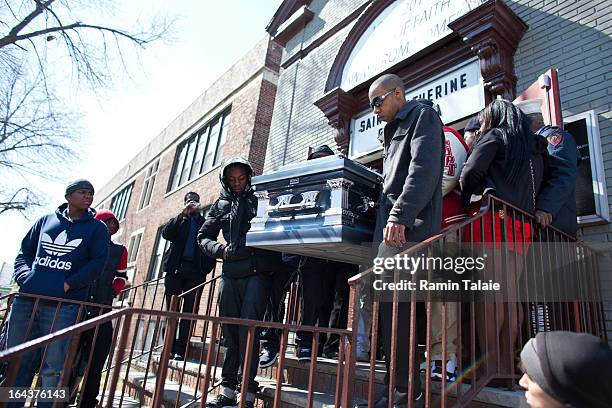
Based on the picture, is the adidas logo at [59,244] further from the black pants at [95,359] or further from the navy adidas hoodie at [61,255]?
the black pants at [95,359]

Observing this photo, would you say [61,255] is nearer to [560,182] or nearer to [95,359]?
[95,359]

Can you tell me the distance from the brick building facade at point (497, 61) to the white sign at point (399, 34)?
1.0 inches

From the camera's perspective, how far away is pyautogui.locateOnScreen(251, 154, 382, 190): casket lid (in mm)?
2611

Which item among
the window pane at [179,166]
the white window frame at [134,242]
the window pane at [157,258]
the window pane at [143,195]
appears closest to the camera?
the window pane at [157,258]

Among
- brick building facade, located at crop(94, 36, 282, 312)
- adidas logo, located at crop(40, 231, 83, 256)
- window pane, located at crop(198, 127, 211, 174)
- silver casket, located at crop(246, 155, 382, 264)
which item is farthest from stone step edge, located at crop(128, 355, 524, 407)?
window pane, located at crop(198, 127, 211, 174)

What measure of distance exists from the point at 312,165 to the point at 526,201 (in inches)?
55.8

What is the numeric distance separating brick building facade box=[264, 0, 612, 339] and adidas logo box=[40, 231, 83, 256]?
388 cm

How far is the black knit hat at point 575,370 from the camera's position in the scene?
1091mm

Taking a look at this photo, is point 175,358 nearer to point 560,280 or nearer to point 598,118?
point 560,280

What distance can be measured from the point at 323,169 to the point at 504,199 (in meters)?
1.16

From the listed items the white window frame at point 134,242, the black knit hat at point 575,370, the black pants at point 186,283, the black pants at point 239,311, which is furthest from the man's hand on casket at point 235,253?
the white window frame at point 134,242

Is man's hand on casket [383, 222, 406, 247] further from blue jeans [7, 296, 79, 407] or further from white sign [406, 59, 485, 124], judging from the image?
white sign [406, 59, 485, 124]

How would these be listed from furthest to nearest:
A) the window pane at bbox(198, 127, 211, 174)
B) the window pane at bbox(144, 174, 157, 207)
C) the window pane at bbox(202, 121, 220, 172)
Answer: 1. the window pane at bbox(144, 174, 157, 207)
2. the window pane at bbox(198, 127, 211, 174)
3. the window pane at bbox(202, 121, 220, 172)

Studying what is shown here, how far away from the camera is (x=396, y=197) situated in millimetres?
2355
